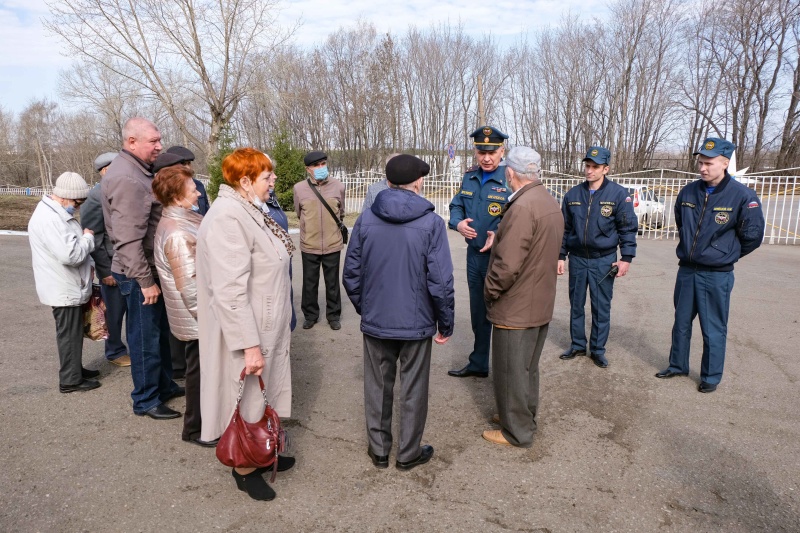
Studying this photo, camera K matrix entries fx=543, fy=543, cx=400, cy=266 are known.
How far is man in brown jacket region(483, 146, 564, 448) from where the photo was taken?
3213 millimetres

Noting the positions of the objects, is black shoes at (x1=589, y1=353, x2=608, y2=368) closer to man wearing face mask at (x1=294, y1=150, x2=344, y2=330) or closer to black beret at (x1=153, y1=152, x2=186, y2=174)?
man wearing face mask at (x1=294, y1=150, x2=344, y2=330)

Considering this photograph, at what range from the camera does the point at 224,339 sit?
2.76 meters

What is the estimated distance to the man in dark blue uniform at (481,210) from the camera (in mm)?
4285

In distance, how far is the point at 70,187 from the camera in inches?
156

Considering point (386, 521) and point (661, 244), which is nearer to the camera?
point (386, 521)

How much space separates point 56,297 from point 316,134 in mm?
41167

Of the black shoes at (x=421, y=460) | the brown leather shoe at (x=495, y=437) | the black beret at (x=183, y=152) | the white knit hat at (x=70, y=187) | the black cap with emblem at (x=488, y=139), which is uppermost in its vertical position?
the black cap with emblem at (x=488, y=139)

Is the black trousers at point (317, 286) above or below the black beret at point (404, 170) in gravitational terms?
below

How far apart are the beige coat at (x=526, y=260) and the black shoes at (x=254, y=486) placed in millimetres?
1641

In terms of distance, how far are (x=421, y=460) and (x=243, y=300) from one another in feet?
4.86

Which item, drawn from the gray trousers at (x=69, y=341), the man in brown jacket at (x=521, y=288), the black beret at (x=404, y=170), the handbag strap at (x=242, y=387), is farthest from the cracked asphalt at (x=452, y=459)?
the black beret at (x=404, y=170)

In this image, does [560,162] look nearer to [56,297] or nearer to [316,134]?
[316,134]

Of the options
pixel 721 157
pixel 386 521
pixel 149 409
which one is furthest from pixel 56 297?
pixel 721 157

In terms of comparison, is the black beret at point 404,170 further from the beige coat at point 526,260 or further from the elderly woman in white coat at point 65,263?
the elderly woman in white coat at point 65,263
